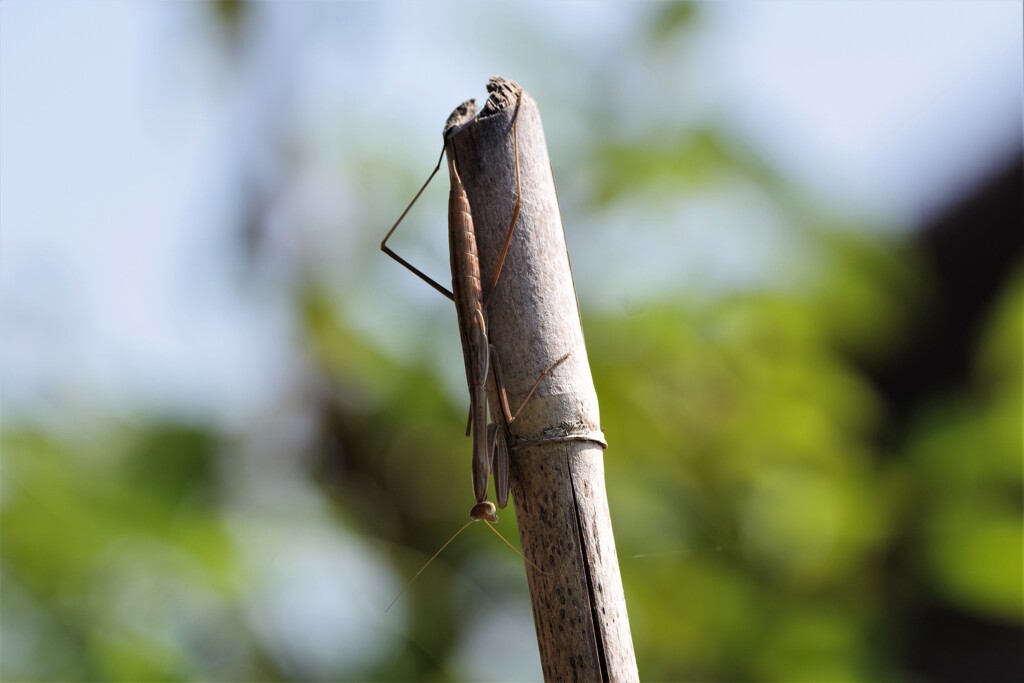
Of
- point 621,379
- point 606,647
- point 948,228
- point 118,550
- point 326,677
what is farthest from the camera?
point 948,228

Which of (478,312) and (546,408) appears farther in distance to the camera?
(478,312)

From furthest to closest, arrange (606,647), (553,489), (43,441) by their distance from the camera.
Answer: (43,441) → (553,489) → (606,647)

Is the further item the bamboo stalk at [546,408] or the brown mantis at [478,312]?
the brown mantis at [478,312]

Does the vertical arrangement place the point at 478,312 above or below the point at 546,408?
above

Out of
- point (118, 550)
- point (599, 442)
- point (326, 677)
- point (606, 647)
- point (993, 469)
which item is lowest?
point (606, 647)

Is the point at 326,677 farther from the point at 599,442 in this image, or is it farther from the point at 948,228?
the point at 948,228

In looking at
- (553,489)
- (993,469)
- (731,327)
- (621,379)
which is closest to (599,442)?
(553,489)

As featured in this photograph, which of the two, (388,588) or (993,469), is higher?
(993,469)

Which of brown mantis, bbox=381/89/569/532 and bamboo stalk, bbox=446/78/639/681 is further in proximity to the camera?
brown mantis, bbox=381/89/569/532
